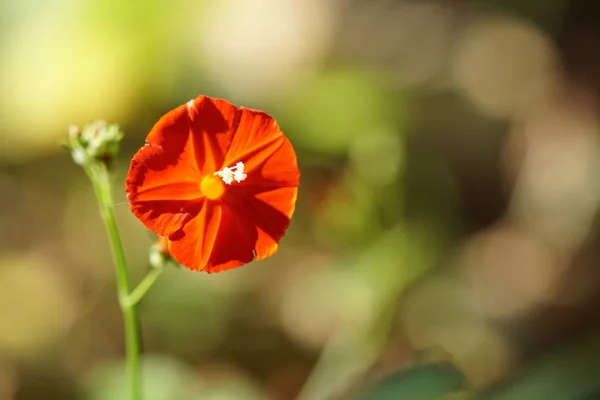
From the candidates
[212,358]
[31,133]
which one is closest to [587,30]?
[212,358]

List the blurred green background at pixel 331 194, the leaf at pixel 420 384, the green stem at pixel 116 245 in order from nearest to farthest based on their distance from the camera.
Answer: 1. the green stem at pixel 116 245
2. the leaf at pixel 420 384
3. the blurred green background at pixel 331 194

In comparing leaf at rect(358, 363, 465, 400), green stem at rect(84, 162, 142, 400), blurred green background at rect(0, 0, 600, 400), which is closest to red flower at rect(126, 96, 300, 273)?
green stem at rect(84, 162, 142, 400)

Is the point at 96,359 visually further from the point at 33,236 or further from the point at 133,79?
the point at 133,79

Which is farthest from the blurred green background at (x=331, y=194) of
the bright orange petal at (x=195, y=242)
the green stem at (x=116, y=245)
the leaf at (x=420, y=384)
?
the bright orange petal at (x=195, y=242)

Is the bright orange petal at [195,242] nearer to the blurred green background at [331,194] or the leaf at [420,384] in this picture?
the leaf at [420,384]

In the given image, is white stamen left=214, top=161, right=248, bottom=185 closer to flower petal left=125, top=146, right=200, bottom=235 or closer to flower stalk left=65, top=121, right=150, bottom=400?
flower petal left=125, top=146, right=200, bottom=235

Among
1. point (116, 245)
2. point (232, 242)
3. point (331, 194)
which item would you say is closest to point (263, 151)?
point (232, 242)
